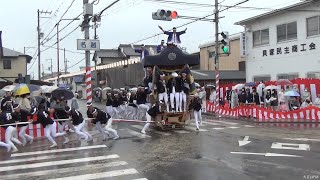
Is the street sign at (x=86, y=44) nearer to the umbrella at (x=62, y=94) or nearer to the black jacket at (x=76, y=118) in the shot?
the umbrella at (x=62, y=94)

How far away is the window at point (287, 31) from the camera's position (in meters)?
27.7

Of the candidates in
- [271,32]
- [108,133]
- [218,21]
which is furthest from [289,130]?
[271,32]

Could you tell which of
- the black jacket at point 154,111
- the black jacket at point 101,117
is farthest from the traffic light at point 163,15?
the black jacket at point 101,117

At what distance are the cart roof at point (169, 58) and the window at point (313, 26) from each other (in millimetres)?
11646

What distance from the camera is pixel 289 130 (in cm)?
1712

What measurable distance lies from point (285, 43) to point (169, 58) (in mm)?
13494

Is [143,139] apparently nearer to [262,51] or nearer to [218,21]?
[218,21]

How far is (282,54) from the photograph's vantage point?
94.2ft

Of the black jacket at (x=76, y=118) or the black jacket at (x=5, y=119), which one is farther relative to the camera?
the black jacket at (x=76, y=118)

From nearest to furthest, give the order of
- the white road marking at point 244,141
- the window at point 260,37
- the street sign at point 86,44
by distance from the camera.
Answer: the white road marking at point 244,141 < the street sign at point 86,44 < the window at point 260,37

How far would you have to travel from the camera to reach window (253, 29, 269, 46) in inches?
1196

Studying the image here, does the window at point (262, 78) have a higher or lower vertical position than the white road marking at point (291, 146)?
higher

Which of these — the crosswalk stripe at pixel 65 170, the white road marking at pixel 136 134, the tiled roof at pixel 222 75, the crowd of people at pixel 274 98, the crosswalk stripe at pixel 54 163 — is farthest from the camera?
the tiled roof at pixel 222 75

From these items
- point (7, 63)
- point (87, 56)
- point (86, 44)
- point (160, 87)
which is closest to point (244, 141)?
point (160, 87)
